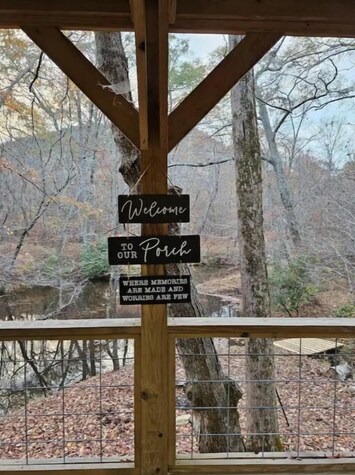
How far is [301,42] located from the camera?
562 centimetres

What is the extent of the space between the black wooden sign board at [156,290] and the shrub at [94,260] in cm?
443

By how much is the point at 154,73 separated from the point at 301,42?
5.14 m

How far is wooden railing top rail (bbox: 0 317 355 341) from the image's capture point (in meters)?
1.70

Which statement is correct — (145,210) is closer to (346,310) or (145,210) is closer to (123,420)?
(123,420)

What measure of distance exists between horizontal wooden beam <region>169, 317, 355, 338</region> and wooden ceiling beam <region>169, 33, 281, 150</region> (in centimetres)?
83

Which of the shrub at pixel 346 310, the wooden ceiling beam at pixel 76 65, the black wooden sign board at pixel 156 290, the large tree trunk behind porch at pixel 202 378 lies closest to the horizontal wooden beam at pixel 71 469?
the black wooden sign board at pixel 156 290

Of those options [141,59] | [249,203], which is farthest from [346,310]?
[141,59]

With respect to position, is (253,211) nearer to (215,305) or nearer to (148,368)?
(148,368)

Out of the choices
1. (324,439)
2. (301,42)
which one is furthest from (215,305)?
(301,42)

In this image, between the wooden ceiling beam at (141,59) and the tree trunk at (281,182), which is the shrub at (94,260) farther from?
the wooden ceiling beam at (141,59)

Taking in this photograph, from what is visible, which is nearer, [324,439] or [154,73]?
[154,73]

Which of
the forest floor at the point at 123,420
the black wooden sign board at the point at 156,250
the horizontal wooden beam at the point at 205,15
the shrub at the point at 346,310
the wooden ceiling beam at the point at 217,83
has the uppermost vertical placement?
the horizontal wooden beam at the point at 205,15

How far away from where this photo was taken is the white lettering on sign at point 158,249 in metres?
1.65

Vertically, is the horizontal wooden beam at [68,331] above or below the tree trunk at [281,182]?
below
